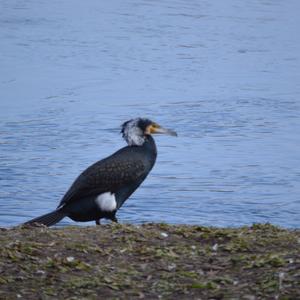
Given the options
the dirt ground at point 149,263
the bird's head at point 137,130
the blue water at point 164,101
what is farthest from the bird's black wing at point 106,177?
the dirt ground at point 149,263

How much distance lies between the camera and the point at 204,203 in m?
10.8

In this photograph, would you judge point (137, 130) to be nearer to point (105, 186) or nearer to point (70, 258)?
point (105, 186)

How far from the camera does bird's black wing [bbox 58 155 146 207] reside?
854 cm

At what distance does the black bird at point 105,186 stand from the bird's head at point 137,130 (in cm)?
9

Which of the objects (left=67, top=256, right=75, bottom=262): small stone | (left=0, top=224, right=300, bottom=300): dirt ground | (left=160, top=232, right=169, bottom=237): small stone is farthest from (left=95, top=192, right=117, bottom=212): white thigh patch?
(left=67, top=256, right=75, bottom=262): small stone

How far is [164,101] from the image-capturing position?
14672 mm

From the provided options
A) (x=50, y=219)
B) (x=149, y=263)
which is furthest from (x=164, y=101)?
(x=149, y=263)


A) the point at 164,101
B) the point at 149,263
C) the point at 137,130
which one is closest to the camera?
the point at 149,263

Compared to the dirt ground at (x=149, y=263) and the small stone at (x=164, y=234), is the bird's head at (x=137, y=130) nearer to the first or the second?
the dirt ground at (x=149, y=263)

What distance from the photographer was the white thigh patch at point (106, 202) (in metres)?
8.63

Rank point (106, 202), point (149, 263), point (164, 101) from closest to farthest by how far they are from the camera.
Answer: point (149, 263) < point (106, 202) < point (164, 101)

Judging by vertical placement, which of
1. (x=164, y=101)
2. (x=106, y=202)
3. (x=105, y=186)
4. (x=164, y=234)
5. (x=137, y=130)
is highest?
(x=164, y=101)

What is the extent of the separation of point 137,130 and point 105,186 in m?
0.77

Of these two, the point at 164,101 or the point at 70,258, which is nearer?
the point at 70,258
